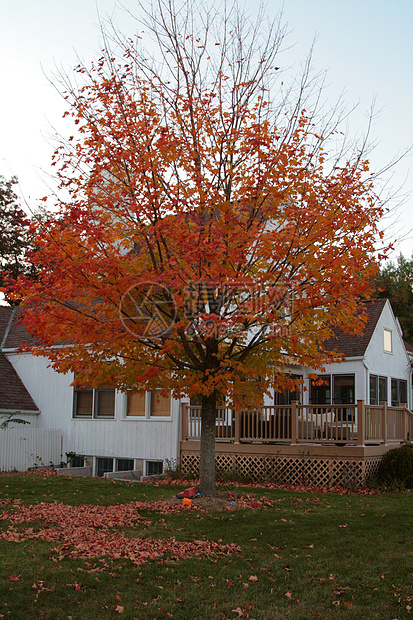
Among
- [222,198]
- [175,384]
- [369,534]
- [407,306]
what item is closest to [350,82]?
[222,198]

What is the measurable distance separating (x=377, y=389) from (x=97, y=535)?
16.8 metres

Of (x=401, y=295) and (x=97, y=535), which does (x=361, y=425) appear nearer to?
(x=97, y=535)

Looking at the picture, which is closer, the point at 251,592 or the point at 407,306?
the point at 251,592

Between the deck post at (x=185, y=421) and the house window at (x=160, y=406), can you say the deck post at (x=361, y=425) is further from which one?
the house window at (x=160, y=406)

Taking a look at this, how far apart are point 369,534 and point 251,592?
3.63m

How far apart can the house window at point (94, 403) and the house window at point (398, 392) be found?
1207 cm

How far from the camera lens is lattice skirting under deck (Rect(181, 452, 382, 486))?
15.7m

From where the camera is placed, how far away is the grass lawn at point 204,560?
244 inches

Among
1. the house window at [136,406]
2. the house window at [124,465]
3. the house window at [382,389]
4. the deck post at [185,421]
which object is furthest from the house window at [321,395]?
the house window at [124,465]

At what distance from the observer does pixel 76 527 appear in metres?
9.34

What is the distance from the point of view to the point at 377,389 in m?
23.3

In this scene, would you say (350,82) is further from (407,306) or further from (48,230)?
(407,306)

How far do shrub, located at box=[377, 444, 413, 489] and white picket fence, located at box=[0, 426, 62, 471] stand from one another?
1104 centimetres

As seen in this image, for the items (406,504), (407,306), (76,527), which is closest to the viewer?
(76,527)
